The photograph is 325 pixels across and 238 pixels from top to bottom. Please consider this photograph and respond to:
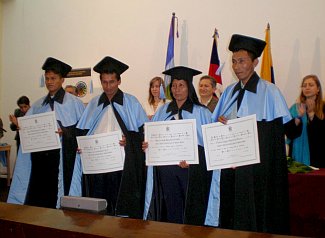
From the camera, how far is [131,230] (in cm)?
139

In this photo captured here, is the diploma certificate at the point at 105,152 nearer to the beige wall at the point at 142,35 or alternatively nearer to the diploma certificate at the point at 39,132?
the diploma certificate at the point at 39,132

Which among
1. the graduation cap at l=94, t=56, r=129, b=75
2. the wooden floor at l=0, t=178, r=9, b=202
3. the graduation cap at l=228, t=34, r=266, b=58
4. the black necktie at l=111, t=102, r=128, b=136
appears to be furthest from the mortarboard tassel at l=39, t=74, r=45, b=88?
the graduation cap at l=228, t=34, r=266, b=58

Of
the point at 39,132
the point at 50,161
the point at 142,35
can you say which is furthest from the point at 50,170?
the point at 142,35

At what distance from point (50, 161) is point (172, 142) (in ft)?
5.12

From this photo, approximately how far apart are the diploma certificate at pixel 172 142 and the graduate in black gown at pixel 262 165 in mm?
334

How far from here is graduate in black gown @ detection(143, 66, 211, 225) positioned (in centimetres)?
349

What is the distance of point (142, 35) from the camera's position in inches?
334

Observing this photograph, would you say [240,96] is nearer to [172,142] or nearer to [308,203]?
[172,142]

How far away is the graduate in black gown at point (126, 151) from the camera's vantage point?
377 cm

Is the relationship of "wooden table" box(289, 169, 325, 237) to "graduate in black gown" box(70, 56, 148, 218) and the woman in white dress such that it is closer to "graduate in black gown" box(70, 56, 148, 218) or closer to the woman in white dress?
"graduate in black gown" box(70, 56, 148, 218)

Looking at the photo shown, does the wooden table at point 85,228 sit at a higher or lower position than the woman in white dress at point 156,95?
lower

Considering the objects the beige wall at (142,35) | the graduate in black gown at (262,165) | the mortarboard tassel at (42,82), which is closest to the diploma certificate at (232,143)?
the graduate in black gown at (262,165)

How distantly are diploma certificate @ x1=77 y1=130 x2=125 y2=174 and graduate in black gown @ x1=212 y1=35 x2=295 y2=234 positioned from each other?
108 centimetres

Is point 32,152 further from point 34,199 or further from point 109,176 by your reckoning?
point 109,176
